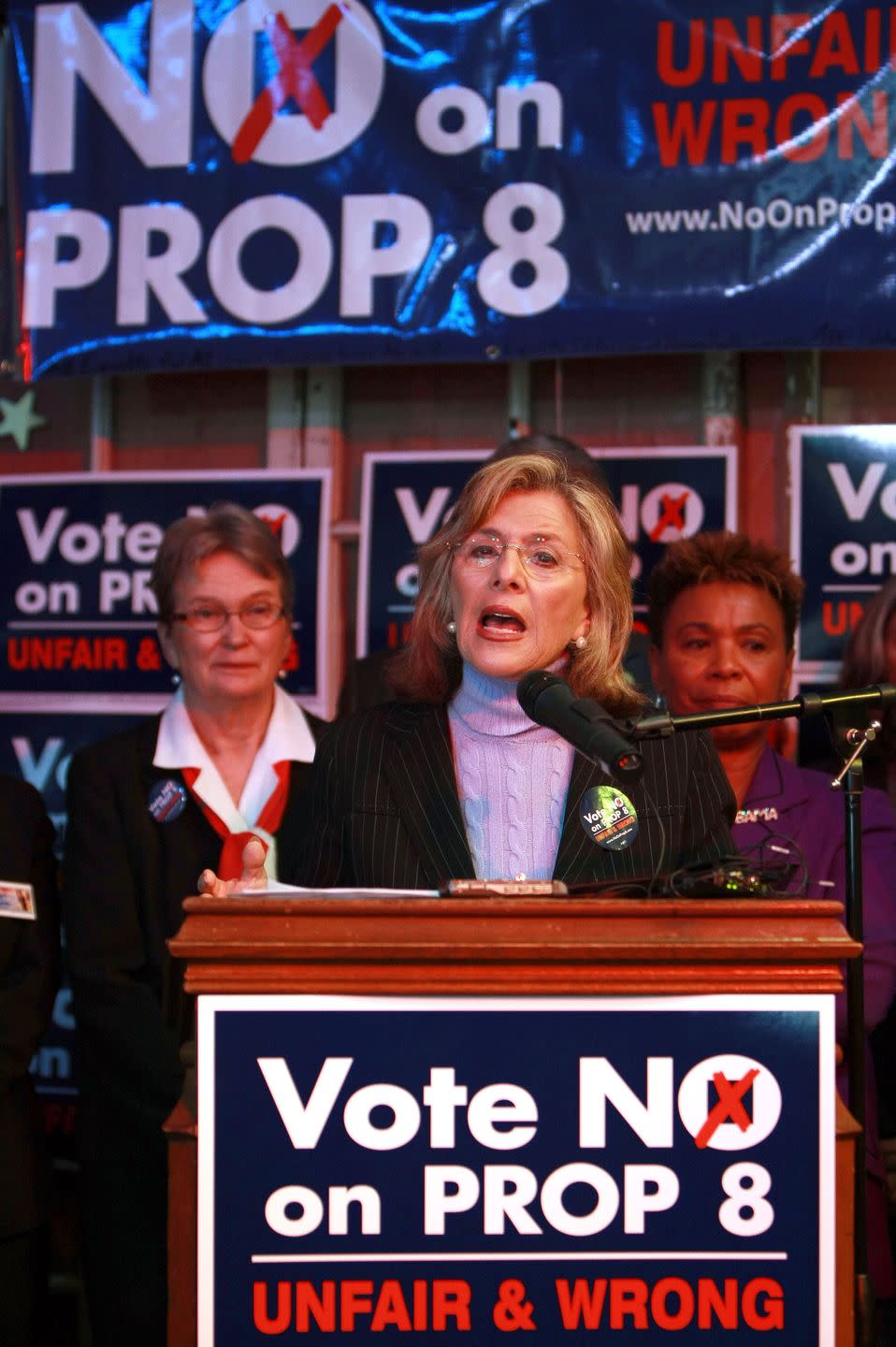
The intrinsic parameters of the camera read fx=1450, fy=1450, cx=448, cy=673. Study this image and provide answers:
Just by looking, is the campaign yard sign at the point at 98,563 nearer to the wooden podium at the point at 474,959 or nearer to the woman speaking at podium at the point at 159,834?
the woman speaking at podium at the point at 159,834

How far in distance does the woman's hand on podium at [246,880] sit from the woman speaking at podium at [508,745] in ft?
0.90

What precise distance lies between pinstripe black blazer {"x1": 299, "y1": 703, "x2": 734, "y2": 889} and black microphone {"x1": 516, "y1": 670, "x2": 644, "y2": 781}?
1.21 feet

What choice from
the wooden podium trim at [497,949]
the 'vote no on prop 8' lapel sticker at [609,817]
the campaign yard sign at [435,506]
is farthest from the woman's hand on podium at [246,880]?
the campaign yard sign at [435,506]

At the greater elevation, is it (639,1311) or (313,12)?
(313,12)

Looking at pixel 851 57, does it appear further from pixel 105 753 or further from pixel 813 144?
pixel 105 753

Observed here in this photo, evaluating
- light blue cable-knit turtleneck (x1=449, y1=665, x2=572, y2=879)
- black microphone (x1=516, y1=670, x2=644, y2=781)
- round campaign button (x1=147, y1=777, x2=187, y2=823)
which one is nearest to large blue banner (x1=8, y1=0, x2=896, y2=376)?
round campaign button (x1=147, y1=777, x2=187, y2=823)

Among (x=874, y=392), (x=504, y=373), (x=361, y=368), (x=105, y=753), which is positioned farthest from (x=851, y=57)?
(x=105, y=753)

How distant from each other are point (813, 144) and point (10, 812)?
2.44 m

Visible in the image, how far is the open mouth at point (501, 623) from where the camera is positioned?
84.1 inches

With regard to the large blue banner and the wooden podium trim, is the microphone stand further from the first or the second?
the large blue banner

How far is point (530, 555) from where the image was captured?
85.8 inches

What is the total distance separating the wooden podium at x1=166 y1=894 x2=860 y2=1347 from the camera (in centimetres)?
144

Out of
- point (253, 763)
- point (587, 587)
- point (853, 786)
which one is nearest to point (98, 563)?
point (253, 763)

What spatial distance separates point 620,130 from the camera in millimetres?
3598
